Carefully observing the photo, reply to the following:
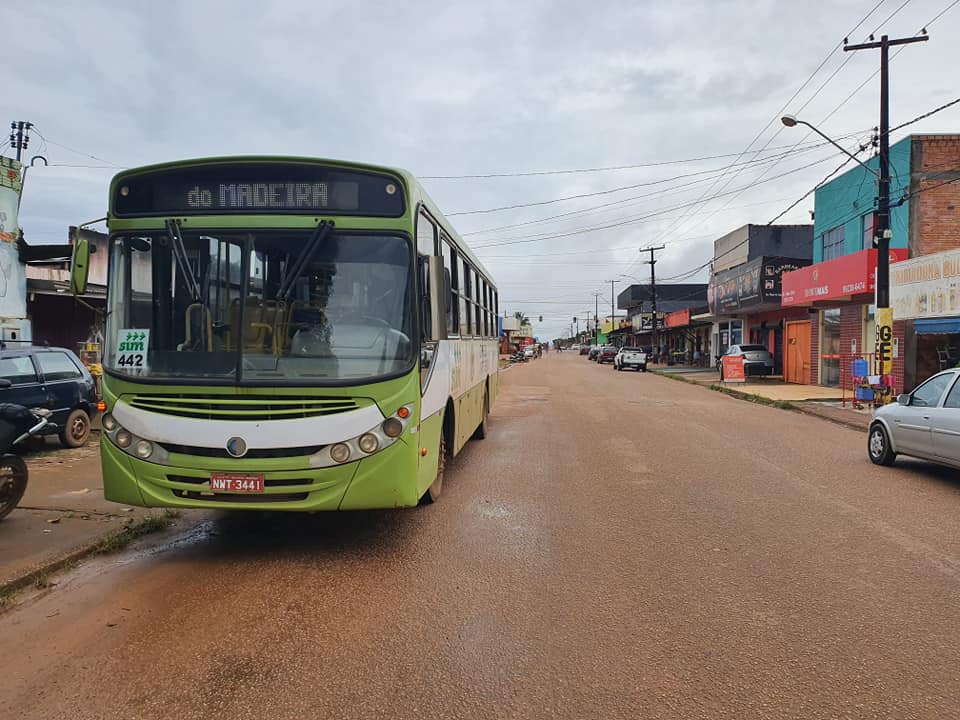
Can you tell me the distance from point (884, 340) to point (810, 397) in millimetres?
5545

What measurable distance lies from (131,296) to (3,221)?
1215cm

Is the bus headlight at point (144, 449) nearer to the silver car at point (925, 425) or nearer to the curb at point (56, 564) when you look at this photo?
the curb at point (56, 564)

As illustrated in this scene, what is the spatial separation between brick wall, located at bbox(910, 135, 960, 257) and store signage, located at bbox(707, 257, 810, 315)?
31.1 feet

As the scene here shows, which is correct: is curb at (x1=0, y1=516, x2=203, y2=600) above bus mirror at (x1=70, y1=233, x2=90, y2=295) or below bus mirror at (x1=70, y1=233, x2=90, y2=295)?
below

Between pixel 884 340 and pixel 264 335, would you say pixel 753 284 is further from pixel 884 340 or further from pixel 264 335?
pixel 264 335

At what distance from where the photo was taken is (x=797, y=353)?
97.0 ft

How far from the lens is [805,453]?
10742 millimetres

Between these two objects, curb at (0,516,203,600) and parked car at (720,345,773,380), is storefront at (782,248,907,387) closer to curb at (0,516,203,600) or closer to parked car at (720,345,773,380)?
parked car at (720,345,773,380)

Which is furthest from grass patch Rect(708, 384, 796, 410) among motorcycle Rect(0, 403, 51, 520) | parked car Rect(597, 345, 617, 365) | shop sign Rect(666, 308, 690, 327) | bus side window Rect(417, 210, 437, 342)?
parked car Rect(597, 345, 617, 365)

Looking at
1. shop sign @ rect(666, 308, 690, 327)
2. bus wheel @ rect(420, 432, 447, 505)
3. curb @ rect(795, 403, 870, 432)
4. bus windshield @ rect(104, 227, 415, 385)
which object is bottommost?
curb @ rect(795, 403, 870, 432)

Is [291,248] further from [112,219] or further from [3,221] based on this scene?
[3,221]

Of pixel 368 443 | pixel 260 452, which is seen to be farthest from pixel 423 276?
pixel 260 452

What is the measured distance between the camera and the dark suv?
32.4ft

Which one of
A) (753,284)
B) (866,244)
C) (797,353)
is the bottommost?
(797,353)
